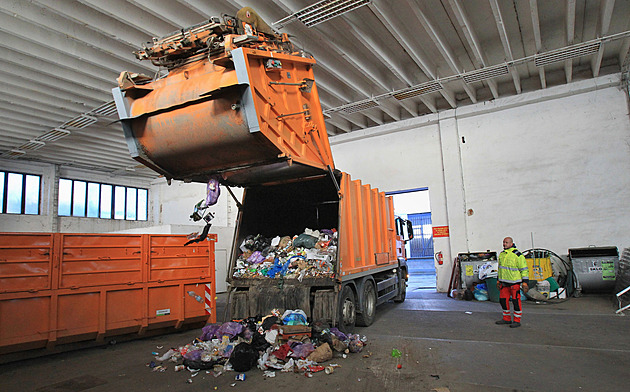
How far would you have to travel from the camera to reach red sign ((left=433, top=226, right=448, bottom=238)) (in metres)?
11.1

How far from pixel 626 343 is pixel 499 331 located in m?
1.56

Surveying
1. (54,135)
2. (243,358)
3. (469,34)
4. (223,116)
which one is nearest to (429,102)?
(469,34)

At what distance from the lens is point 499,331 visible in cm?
592

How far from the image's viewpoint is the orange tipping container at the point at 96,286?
5121mm

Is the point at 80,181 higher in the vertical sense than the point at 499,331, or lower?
higher

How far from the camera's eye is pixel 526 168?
10.2 metres

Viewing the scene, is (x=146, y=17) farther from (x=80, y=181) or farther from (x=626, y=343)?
(x=80, y=181)

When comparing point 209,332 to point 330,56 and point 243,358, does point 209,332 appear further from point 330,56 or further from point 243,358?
point 330,56

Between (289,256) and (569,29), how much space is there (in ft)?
23.7

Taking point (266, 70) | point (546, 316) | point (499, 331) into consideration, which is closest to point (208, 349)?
point (266, 70)

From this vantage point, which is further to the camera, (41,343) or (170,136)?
(41,343)

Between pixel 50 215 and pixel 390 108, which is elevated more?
pixel 390 108

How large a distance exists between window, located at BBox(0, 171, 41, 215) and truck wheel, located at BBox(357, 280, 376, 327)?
13.8m

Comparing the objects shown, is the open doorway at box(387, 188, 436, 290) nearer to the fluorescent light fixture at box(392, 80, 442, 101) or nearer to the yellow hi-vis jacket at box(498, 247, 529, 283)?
the fluorescent light fixture at box(392, 80, 442, 101)
